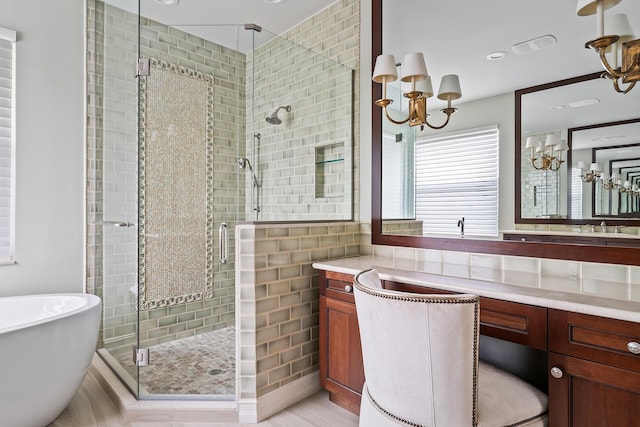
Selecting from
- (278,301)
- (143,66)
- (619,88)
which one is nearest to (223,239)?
(278,301)

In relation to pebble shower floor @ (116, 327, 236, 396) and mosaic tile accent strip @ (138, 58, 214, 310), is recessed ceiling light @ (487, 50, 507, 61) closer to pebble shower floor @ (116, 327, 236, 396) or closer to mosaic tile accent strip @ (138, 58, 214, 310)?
mosaic tile accent strip @ (138, 58, 214, 310)

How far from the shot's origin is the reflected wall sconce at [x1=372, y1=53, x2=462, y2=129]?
196 centimetres

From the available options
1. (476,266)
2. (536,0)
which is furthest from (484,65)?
(476,266)

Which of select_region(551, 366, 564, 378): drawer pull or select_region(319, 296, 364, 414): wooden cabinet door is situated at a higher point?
select_region(551, 366, 564, 378): drawer pull

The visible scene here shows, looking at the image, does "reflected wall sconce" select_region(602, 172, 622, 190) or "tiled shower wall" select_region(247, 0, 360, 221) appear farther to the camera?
"tiled shower wall" select_region(247, 0, 360, 221)

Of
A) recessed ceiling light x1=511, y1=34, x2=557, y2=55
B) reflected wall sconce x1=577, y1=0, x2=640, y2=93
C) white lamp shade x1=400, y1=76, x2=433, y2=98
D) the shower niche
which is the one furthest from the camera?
the shower niche

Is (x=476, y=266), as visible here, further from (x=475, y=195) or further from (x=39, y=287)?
(x=39, y=287)

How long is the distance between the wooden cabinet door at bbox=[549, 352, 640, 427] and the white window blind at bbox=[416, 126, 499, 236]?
0.81 meters

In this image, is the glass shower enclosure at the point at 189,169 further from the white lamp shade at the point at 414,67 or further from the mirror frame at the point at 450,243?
the white lamp shade at the point at 414,67

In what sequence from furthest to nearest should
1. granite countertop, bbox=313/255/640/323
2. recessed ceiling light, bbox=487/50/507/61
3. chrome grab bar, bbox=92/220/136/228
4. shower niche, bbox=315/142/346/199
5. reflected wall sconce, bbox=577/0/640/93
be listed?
shower niche, bbox=315/142/346/199 < chrome grab bar, bbox=92/220/136/228 < recessed ceiling light, bbox=487/50/507/61 < reflected wall sconce, bbox=577/0/640/93 < granite countertop, bbox=313/255/640/323

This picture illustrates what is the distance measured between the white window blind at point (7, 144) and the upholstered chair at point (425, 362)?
2.65m

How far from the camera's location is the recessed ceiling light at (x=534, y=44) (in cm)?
163

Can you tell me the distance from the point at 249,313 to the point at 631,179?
6.18 feet

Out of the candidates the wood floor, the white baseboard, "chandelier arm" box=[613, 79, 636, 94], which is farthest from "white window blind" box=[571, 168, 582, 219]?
the white baseboard
